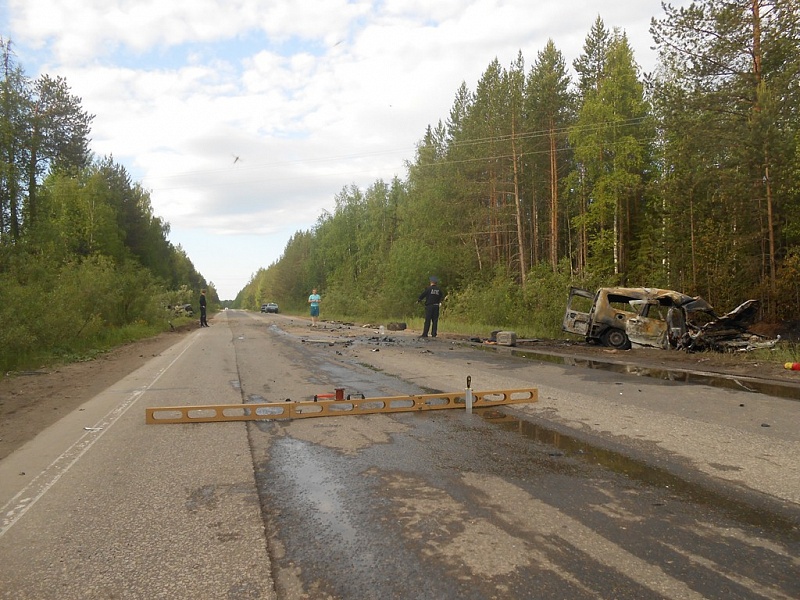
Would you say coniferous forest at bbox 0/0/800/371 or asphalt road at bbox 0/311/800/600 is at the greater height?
coniferous forest at bbox 0/0/800/371

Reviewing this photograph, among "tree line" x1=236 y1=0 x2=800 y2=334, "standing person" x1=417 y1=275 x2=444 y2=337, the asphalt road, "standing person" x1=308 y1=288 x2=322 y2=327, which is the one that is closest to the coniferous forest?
"tree line" x1=236 y1=0 x2=800 y2=334

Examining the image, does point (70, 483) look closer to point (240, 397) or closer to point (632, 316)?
point (240, 397)

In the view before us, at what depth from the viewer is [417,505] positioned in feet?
13.6

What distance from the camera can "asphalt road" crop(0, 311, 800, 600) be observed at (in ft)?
10.0

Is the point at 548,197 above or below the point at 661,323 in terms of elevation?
above

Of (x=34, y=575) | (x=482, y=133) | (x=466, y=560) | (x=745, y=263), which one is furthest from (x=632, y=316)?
(x=482, y=133)

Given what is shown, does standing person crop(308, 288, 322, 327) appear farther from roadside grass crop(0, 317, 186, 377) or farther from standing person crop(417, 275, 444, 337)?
standing person crop(417, 275, 444, 337)

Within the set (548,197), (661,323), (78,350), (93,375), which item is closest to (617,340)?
(661,323)

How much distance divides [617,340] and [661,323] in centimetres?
156

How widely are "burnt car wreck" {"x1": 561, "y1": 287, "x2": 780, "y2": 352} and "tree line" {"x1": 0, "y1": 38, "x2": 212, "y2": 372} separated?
1604cm

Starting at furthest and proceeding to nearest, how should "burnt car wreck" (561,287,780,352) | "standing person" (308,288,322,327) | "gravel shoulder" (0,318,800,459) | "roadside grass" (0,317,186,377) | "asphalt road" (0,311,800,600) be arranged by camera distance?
"standing person" (308,288,322,327), "burnt car wreck" (561,287,780,352), "roadside grass" (0,317,186,377), "gravel shoulder" (0,318,800,459), "asphalt road" (0,311,800,600)

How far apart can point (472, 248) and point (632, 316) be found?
22.7 meters

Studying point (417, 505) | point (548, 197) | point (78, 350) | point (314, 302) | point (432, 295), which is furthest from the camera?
point (548, 197)

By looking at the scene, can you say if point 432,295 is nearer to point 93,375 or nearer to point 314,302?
point 314,302
